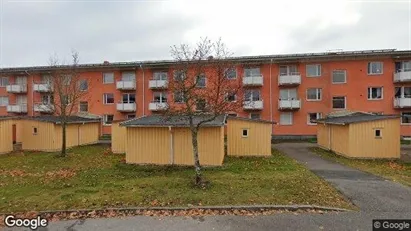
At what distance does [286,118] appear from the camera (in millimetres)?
32219

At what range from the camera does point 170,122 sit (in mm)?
14820

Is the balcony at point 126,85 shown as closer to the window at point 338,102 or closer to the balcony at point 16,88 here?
the balcony at point 16,88

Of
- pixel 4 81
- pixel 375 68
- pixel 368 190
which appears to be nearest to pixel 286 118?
pixel 375 68

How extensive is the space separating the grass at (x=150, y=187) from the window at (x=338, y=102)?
20101 mm

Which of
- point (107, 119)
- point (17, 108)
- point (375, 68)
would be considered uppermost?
point (375, 68)

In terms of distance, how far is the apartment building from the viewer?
99.3 feet

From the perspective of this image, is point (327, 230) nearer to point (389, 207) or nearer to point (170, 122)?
point (389, 207)

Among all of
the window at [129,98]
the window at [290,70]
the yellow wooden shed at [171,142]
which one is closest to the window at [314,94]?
the window at [290,70]

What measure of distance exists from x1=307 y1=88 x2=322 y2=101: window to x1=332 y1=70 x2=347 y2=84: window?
207cm

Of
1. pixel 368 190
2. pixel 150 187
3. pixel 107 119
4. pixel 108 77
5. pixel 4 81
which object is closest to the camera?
pixel 368 190

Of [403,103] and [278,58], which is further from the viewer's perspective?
[278,58]

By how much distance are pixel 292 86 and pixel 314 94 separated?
275 cm

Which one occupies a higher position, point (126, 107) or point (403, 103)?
point (403, 103)

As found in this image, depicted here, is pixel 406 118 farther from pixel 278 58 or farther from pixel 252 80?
pixel 252 80
